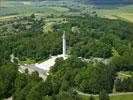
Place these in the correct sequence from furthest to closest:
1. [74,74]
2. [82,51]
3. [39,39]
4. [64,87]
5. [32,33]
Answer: [32,33], [39,39], [82,51], [74,74], [64,87]

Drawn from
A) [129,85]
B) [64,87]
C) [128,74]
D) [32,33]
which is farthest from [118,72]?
[32,33]

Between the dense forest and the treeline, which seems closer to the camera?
the dense forest

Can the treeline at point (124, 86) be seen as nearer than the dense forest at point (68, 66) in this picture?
No

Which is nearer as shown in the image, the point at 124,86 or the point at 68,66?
the point at 124,86

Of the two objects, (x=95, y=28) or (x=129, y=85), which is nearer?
(x=129, y=85)

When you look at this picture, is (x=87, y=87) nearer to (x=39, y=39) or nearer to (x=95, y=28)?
(x=39, y=39)

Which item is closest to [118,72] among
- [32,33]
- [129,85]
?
[129,85]

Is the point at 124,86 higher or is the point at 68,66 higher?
the point at 68,66

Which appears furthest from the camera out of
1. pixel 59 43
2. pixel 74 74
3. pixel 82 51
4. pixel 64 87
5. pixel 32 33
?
pixel 32 33
